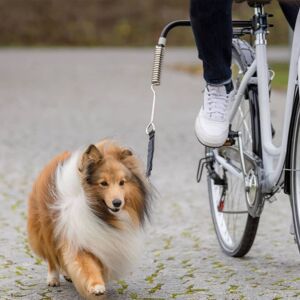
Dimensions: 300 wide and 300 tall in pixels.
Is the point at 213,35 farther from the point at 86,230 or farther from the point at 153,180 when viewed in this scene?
the point at 153,180

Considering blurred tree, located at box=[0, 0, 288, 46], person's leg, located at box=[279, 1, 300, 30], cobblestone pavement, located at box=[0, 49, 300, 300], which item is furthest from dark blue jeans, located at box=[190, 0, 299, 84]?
blurred tree, located at box=[0, 0, 288, 46]

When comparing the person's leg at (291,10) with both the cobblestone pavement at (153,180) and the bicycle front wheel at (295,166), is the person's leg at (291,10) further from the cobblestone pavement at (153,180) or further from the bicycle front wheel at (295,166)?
the cobblestone pavement at (153,180)

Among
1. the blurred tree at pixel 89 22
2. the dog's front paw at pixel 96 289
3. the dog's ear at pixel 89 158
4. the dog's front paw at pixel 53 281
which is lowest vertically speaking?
the dog's front paw at pixel 53 281

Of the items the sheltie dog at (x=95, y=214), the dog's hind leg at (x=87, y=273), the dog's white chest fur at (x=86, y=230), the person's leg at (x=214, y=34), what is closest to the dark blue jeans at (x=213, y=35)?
the person's leg at (x=214, y=34)

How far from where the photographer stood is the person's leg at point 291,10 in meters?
4.52

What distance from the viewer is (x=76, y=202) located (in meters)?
4.38

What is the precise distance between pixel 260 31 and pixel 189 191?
3.84m

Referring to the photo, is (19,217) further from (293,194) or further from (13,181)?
(293,194)

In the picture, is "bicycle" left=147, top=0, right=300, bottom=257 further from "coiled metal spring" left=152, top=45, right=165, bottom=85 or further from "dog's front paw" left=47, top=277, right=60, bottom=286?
"dog's front paw" left=47, top=277, right=60, bottom=286

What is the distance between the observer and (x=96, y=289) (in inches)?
165

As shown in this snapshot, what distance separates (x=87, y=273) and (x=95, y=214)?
26 centimetres

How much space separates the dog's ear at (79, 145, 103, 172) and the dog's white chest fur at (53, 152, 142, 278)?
46 mm

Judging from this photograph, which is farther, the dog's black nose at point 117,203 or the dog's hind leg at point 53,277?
the dog's hind leg at point 53,277

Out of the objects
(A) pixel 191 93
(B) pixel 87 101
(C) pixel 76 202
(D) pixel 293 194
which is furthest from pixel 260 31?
(A) pixel 191 93
